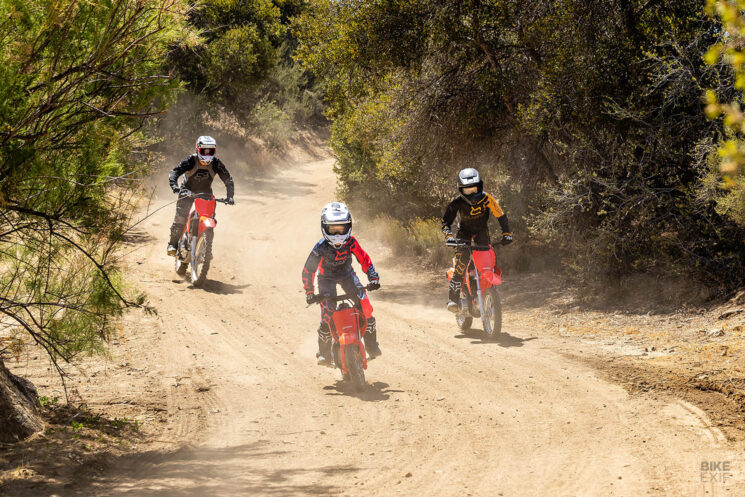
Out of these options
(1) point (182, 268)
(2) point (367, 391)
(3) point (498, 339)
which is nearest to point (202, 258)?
(1) point (182, 268)

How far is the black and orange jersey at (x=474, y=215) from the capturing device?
10.4 metres

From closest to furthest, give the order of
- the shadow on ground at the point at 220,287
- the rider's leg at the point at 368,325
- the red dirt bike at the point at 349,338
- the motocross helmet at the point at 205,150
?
the red dirt bike at the point at 349,338 < the rider's leg at the point at 368,325 < the motocross helmet at the point at 205,150 < the shadow on ground at the point at 220,287

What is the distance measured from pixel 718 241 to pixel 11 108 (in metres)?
10.0

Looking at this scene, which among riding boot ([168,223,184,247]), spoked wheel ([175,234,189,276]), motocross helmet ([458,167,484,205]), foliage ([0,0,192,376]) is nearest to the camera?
foliage ([0,0,192,376])

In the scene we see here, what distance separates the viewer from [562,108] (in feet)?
38.7

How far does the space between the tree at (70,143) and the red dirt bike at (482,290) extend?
5586 mm

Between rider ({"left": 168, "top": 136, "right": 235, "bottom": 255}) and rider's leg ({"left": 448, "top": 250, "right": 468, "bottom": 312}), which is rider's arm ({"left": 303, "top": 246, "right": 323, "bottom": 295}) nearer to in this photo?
rider's leg ({"left": 448, "top": 250, "right": 468, "bottom": 312})

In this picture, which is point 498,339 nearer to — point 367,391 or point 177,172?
point 367,391

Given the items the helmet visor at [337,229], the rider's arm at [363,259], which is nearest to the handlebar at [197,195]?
the rider's arm at [363,259]

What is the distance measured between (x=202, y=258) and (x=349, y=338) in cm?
608

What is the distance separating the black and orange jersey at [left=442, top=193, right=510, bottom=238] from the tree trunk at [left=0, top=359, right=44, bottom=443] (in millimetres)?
6376

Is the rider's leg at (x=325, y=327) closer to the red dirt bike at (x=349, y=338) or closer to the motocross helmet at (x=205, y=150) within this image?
the red dirt bike at (x=349, y=338)

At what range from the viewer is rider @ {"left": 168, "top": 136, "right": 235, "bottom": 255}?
1278 centimetres

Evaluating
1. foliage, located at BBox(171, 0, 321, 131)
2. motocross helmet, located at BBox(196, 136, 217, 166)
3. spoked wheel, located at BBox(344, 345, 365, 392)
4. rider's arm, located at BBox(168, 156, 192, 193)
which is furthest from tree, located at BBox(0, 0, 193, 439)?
foliage, located at BBox(171, 0, 321, 131)
